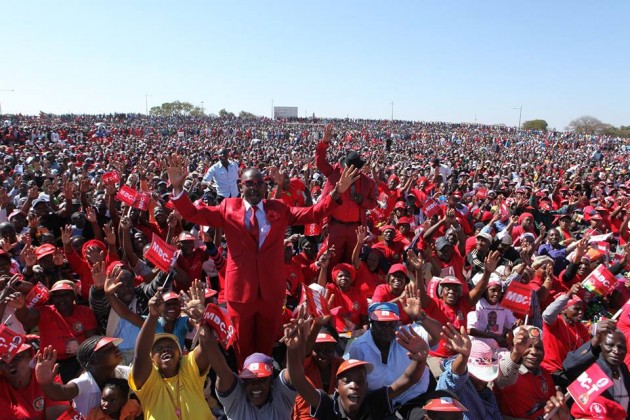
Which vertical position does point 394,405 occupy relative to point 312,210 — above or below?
below

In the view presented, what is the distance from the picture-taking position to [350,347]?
338cm

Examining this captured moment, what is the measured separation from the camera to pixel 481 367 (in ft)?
10.8

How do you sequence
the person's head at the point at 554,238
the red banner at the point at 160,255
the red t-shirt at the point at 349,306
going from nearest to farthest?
the red banner at the point at 160,255
the red t-shirt at the point at 349,306
the person's head at the point at 554,238

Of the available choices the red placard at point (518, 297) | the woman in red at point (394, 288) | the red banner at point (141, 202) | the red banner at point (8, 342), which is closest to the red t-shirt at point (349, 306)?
the woman in red at point (394, 288)

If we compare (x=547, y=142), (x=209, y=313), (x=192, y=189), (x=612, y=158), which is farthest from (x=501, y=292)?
(x=547, y=142)

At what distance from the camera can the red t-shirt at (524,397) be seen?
11.4 feet

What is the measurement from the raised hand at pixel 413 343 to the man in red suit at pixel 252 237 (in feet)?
3.58

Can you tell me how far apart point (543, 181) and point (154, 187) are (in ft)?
39.8

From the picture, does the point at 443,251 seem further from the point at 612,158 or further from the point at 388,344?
the point at 612,158

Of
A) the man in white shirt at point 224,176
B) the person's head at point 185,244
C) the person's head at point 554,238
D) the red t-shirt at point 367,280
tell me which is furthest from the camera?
the man in white shirt at point 224,176

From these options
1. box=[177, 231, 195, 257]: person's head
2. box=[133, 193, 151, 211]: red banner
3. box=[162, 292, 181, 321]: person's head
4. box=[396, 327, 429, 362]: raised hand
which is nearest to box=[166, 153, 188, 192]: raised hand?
box=[162, 292, 181, 321]: person's head

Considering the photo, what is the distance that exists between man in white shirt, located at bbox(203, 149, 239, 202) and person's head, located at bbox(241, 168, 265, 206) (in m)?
5.69

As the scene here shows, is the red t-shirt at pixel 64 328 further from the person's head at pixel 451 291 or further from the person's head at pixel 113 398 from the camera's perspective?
the person's head at pixel 451 291

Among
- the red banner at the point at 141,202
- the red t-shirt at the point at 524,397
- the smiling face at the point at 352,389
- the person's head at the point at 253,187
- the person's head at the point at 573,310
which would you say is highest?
the person's head at the point at 253,187
